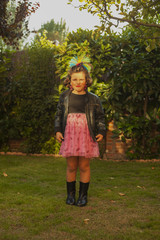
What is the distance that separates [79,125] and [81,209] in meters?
0.98

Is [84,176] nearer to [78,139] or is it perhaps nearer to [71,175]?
[71,175]

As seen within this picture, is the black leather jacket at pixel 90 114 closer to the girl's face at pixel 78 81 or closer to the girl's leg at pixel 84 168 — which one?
the girl's face at pixel 78 81

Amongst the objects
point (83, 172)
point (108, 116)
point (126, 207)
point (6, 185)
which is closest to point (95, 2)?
point (83, 172)

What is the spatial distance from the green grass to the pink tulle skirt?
0.65 metres

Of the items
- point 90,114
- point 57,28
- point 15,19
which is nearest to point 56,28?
point 57,28

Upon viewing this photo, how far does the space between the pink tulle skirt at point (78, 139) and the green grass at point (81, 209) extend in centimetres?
65

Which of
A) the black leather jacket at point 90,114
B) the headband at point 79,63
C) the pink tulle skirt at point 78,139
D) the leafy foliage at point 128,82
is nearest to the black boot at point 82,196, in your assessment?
the pink tulle skirt at point 78,139

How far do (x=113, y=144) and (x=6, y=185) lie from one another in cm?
356

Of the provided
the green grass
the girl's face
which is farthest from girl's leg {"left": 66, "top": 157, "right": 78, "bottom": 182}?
the girl's face

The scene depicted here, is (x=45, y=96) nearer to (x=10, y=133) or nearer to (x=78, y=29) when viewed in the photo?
(x=10, y=133)

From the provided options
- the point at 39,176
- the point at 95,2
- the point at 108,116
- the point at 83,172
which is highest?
the point at 95,2

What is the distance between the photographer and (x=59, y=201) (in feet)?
11.9

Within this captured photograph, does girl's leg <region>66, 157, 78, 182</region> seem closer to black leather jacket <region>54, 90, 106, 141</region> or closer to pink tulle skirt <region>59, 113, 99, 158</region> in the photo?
pink tulle skirt <region>59, 113, 99, 158</region>

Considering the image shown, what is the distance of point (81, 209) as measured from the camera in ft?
11.1
